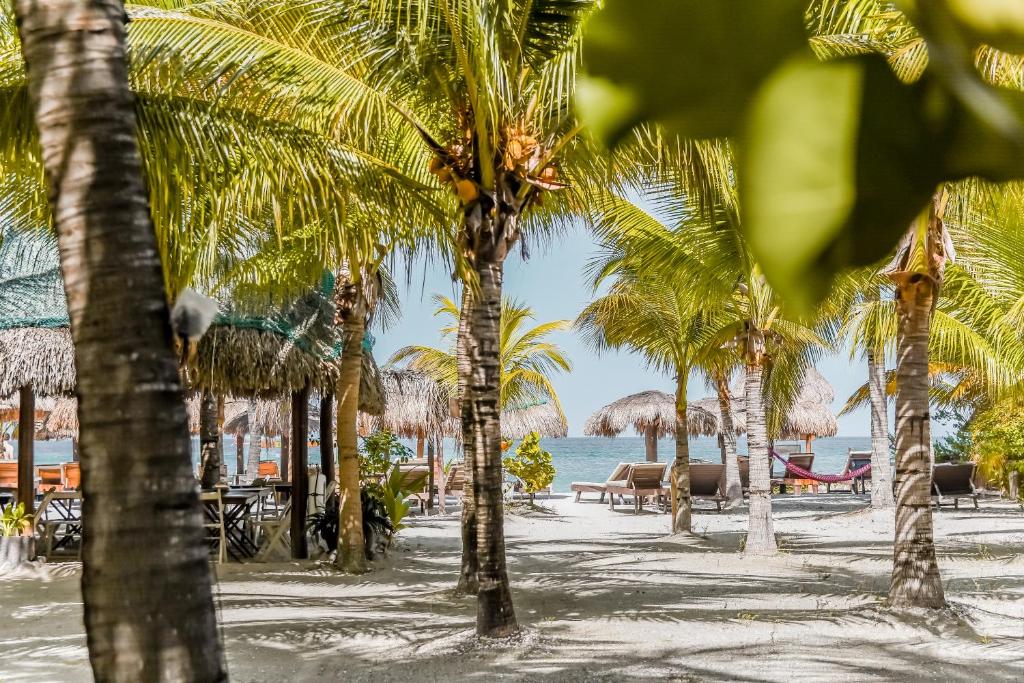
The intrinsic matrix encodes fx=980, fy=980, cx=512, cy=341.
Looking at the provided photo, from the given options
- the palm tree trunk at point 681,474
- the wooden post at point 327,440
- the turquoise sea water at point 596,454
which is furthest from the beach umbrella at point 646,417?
the turquoise sea water at point 596,454

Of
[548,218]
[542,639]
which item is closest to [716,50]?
[542,639]

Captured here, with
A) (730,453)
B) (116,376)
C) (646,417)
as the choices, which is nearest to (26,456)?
(116,376)

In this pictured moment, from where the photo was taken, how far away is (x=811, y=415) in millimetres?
26594

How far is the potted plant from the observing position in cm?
979

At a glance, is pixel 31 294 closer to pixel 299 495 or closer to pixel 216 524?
pixel 216 524

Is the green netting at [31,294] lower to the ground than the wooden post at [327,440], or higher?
higher

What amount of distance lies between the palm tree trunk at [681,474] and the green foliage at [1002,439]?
4.22m

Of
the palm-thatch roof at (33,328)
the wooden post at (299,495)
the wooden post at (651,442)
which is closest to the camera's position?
the wooden post at (299,495)

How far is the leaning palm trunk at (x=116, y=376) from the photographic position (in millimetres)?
1654

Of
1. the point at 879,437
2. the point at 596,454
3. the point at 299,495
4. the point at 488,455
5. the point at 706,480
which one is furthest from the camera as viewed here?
the point at 596,454

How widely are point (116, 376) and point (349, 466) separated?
807 cm

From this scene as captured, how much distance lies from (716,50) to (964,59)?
0.04 meters

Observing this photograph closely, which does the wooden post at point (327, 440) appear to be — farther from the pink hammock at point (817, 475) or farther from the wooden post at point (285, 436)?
the pink hammock at point (817, 475)

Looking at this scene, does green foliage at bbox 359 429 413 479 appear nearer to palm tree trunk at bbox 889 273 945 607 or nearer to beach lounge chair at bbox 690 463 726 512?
beach lounge chair at bbox 690 463 726 512
